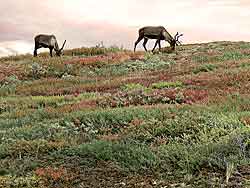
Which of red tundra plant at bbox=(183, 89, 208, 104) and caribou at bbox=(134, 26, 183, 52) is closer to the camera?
red tundra plant at bbox=(183, 89, 208, 104)

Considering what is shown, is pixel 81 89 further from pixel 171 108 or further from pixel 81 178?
pixel 81 178

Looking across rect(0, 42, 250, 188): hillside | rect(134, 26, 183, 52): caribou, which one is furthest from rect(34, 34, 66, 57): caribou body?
rect(0, 42, 250, 188): hillside

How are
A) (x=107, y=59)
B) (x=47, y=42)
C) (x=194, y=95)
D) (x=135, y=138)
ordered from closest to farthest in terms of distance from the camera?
1. (x=135, y=138)
2. (x=194, y=95)
3. (x=107, y=59)
4. (x=47, y=42)

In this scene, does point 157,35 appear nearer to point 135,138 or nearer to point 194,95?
point 194,95

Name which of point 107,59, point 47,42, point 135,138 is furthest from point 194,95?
point 47,42

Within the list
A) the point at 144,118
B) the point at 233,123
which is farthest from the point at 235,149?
the point at 144,118

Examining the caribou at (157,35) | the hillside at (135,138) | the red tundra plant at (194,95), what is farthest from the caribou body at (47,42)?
the red tundra plant at (194,95)

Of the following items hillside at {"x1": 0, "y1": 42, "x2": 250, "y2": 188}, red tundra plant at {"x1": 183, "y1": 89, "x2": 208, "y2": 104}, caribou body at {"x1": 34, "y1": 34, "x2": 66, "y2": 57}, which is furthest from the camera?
caribou body at {"x1": 34, "y1": 34, "x2": 66, "y2": 57}

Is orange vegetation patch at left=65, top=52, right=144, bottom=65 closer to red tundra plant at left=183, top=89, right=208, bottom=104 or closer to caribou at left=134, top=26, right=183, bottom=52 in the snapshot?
caribou at left=134, top=26, right=183, bottom=52

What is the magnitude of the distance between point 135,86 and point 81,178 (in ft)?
34.3

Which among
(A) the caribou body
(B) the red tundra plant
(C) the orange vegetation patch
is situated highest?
(A) the caribou body

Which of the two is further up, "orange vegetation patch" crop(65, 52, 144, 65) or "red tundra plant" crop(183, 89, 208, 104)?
"orange vegetation patch" crop(65, 52, 144, 65)

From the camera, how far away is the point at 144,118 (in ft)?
A: 38.0

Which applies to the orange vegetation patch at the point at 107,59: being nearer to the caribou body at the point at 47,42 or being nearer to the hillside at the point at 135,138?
the caribou body at the point at 47,42
